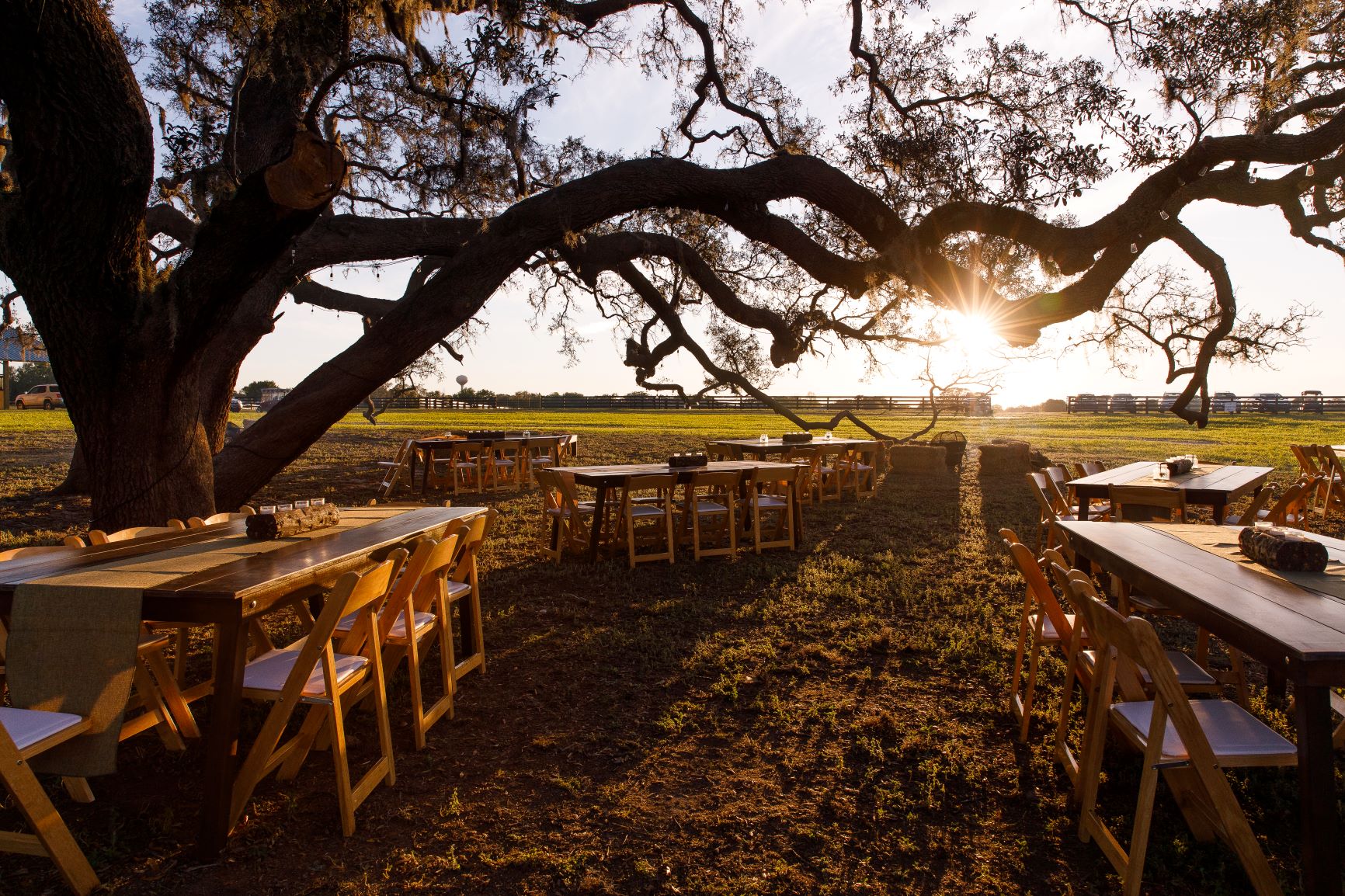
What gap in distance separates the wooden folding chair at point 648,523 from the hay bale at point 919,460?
7590mm

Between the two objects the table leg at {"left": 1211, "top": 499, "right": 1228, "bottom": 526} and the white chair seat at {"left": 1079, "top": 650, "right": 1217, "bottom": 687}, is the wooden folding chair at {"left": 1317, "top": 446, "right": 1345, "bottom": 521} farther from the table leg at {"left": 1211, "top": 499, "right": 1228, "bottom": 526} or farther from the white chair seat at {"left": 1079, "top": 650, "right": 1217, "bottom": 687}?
the white chair seat at {"left": 1079, "top": 650, "right": 1217, "bottom": 687}

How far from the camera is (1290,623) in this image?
6.59 ft

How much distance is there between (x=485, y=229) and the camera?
6.91 metres

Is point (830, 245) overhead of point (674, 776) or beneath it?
overhead

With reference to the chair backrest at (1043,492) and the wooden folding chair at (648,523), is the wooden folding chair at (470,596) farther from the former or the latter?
the chair backrest at (1043,492)

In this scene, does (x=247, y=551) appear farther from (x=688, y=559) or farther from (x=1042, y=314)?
(x=1042, y=314)

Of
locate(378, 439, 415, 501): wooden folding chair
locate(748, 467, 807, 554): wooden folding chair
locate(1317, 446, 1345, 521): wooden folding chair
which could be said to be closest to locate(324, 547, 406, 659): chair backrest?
locate(748, 467, 807, 554): wooden folding chair

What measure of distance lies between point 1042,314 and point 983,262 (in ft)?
3.31

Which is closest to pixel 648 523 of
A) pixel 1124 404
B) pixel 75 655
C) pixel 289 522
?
pixel 289 522

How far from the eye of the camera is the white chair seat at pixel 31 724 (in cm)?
204

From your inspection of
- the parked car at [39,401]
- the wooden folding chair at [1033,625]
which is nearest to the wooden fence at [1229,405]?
the wooden folding chair at [1033,625]

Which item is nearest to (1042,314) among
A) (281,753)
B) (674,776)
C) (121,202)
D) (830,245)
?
(830,245)

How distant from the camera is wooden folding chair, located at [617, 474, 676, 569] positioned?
623 centimetres

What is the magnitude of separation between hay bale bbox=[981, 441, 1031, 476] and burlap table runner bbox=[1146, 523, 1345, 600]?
10172mm
